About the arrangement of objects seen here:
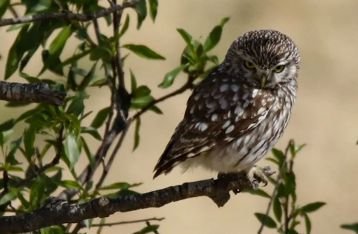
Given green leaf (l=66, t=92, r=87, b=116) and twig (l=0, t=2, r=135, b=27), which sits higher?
twig (l=0, t=2, r=135, b=27)

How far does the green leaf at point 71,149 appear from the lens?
3756 millimetres

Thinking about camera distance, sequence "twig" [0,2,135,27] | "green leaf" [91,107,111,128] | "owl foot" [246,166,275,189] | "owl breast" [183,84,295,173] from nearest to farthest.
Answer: "twig" [0,2,135,27], "green leaf" [91,107,111,128], "owl foot" [246,166,275,189], "owl breast" [183,84,295,173]

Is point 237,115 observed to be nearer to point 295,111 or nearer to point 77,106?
point 77,106

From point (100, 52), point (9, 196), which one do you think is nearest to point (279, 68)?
point (100, 52)

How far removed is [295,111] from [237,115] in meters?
Result: 4.94

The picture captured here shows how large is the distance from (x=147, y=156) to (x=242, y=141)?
165 inches

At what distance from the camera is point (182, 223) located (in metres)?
8.36

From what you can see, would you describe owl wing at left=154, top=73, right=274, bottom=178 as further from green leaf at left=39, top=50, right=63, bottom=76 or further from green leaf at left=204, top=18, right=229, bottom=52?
green leaf at left=39, top=50, right=63, bottom=76

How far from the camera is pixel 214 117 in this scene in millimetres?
4734

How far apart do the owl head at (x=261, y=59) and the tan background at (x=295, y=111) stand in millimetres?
3083

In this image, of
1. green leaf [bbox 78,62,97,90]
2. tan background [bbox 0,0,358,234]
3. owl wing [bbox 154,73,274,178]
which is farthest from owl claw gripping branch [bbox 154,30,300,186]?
tan background [bbox 0,0,358,234]

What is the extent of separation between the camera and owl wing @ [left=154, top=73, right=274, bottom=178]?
4.64 m

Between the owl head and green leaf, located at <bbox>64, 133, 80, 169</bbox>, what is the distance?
141cm

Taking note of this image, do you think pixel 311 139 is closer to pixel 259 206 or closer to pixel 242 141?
pixel 259 206
